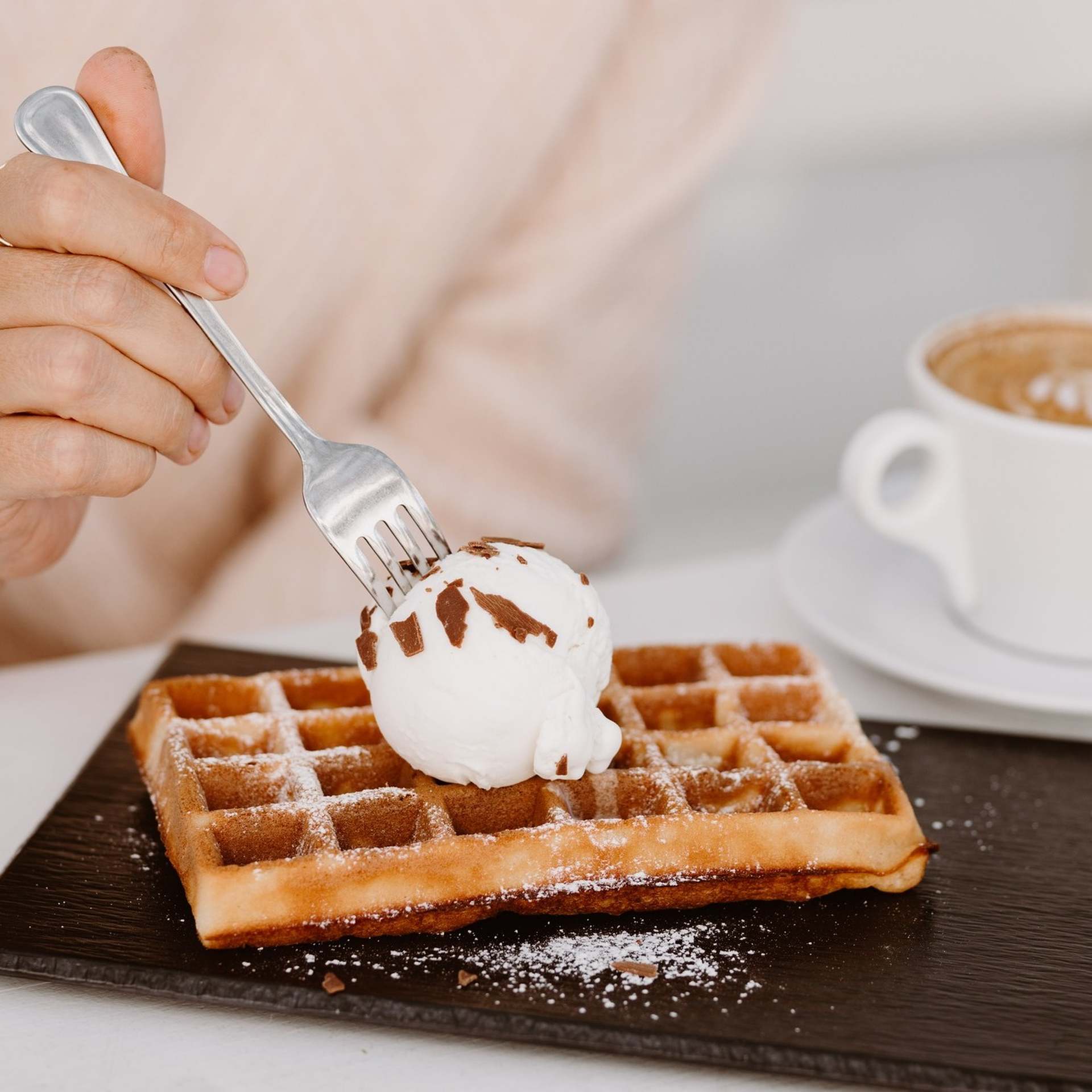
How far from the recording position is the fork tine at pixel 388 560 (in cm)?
83

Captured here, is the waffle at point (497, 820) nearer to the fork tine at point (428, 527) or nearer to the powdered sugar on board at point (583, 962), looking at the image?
the powdered sugar on board at point (583, 962)

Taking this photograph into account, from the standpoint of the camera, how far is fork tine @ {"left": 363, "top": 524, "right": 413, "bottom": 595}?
828 millimetres

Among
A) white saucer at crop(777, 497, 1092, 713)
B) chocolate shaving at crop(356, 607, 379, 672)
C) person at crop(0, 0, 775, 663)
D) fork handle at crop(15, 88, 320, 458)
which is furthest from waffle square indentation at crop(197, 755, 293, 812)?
white saucer at crop(777, 497, 1092, 713)

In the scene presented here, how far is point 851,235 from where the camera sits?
2168 millimetres

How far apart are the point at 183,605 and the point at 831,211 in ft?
4.07

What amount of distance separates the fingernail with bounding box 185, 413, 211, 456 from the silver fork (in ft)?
0.27

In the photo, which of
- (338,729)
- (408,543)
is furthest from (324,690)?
(408,543)

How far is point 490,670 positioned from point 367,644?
90 mm

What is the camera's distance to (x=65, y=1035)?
70 centimetres

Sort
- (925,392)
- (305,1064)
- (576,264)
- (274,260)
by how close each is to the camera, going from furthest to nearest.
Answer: (576,264) → (274,260) → (925,392) → (305,1064)

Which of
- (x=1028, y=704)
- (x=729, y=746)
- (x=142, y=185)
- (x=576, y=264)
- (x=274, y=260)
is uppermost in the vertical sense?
(x=142, y=185)

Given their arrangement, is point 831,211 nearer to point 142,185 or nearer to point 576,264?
point 576,264

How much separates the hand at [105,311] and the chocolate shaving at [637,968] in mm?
440

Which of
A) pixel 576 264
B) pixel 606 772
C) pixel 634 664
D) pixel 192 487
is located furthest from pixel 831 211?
pixel 606 772
